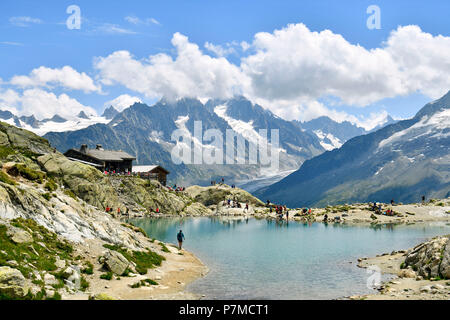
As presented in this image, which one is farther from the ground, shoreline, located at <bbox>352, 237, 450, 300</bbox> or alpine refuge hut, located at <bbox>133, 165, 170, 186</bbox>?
alpine refuge hut, located at <bbox>133, 165, 170, 186</bbox>

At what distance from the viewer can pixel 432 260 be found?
34750mm

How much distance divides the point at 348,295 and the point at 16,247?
24717mm

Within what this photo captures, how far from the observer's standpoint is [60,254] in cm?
3036

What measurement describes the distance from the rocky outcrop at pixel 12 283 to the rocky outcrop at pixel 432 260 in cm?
3077

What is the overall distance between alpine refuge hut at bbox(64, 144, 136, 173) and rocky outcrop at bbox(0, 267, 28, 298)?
4261 inches

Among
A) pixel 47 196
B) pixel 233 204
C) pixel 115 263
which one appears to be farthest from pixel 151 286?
pixel 233 204

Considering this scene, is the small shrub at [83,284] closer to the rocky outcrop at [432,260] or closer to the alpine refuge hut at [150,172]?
the rocky outcrop at [432,260]

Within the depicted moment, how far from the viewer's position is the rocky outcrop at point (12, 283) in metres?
20.4

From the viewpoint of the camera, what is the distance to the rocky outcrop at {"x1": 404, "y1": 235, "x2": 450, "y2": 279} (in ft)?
107

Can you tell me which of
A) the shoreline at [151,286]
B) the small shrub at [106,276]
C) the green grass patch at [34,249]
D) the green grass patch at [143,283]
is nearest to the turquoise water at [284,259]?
the shoreline at [151,286]

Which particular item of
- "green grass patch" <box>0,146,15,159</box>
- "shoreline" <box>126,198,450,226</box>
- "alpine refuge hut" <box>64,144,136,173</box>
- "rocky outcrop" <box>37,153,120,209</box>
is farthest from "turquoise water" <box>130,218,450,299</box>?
"alpine refuge hut" <box>64,144,136,173</box>

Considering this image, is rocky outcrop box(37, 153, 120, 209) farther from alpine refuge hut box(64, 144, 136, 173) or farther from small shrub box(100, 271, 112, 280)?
small shrub box(100, 271, 112, 280)

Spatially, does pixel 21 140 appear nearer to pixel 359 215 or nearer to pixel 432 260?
pixel 359 215
